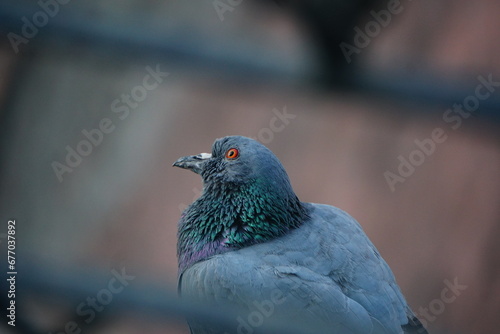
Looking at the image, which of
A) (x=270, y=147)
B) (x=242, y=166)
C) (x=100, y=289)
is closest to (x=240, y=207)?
(x=242, y=166)

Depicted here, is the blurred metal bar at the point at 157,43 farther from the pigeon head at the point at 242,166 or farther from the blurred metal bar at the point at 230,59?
the pigeon head at the point at 242,166

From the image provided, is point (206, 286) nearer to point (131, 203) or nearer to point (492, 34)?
point (131, 203)

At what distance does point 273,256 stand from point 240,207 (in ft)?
1.37

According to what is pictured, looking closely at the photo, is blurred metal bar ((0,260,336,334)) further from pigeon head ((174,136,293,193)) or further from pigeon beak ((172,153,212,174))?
pigeon beak ((172,153,212,174))

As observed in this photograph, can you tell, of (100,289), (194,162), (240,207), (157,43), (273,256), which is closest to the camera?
(100,289)

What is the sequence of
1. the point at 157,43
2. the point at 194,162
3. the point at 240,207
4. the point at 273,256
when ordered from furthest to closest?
1. the point at 194,162
2. the point at 240,207
3. the point at 273,256
4. the point at 157,43

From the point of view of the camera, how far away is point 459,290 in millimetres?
6273

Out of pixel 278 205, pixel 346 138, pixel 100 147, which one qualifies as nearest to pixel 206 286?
pixel 278 205

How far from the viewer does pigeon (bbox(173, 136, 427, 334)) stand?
10.4ft

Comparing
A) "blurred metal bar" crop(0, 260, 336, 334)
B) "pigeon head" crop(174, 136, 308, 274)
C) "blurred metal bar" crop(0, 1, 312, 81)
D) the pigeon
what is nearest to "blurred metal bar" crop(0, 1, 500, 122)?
"blurred metal bar" crop(0, 1, 312, 81)

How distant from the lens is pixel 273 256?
3.40 m

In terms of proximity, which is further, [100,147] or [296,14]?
[100,147]

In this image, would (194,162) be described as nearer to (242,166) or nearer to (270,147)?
(242,166)

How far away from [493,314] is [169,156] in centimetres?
356
